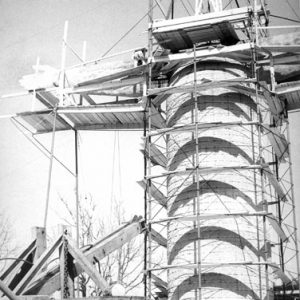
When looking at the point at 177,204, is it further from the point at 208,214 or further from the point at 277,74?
the point at 277,74

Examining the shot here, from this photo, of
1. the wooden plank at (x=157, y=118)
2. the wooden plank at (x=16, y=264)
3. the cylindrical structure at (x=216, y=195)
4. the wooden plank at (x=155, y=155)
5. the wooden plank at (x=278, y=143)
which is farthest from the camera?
the wooden plank at (x=157, y=118)

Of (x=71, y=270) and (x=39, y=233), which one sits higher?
(x=39, y=233)

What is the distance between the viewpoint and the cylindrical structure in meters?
19.3

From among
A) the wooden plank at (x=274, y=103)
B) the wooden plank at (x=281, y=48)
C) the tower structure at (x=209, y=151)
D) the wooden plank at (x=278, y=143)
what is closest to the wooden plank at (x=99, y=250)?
the tower structure at (x=209, y=151)

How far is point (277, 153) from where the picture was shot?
23828 mm

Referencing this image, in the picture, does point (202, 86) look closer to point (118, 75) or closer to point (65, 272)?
point (118, 75)

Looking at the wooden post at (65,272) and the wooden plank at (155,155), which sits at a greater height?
the wooden plank at (155,155)

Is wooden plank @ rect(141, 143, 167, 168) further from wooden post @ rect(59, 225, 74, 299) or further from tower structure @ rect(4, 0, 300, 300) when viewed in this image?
wooden post @ rect(59, 225, 74, 299)

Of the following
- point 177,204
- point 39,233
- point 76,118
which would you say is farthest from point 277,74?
point 39,233

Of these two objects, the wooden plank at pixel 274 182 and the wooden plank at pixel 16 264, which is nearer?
the wooden plank at pixel 16 264

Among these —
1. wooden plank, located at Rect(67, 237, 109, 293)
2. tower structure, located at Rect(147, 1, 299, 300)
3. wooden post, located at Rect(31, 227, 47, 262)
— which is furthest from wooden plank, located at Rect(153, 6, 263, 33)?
wooden plank, located at Rect(67, 237, 109, 293)

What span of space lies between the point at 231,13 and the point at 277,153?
21.8ft

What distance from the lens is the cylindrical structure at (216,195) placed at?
19.3m

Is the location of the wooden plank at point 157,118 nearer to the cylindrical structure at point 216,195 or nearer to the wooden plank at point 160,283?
the cylindrical structure at point 216,195
